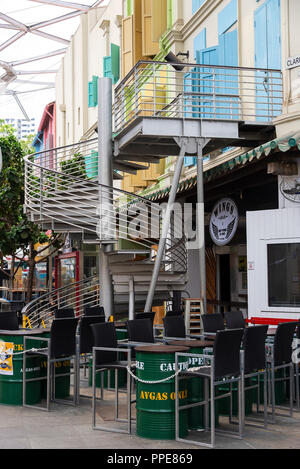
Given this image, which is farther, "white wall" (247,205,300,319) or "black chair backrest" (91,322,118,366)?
"white wall" (247,205,300,319)

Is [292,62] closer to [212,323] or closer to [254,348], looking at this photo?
[212,323]

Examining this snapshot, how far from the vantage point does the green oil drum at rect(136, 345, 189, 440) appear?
7.03 m

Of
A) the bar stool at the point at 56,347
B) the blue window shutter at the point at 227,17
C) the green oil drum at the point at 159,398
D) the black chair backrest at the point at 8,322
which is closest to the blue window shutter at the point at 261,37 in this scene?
the blue window shutter at the point at 227,17

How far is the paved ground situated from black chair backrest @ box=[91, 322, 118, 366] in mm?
757

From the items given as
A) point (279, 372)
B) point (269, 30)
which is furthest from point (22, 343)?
point (269, 30)

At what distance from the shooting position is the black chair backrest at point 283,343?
8.32 metres

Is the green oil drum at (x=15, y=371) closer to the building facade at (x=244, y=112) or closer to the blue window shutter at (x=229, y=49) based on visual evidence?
the building facade at (x=244, y=112)

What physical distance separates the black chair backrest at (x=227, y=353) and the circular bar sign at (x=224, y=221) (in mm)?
7216

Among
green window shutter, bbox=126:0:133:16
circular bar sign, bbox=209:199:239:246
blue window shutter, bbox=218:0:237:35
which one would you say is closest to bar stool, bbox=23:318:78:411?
circular bar sign, bbox=209:199:239:246

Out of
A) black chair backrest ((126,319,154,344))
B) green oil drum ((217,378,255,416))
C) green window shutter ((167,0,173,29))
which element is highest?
green window shutter ((167,0,173,29))

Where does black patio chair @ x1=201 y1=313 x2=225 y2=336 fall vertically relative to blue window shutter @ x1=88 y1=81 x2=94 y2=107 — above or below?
below

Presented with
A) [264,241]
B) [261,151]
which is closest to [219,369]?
[261,151]

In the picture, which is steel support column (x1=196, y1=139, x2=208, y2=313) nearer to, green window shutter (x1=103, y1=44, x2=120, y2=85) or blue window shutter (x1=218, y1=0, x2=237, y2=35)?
blue window shutter (x1=218, y1=0, x2=237, y2=35)

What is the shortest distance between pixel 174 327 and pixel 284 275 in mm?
3643
